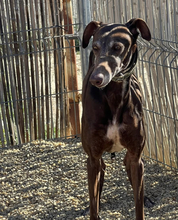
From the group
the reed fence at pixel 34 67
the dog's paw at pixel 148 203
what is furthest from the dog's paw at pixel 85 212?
the reed fence at pixel 34 67

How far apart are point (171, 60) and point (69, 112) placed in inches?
81.4

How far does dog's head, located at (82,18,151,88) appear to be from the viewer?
305cm

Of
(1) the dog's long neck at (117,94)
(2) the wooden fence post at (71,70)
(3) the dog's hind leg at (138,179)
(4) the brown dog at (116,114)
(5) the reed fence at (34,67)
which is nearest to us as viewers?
(4) the brown dog at (116,114)

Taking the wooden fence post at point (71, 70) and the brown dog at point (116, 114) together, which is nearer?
the brown dog at point (116, 114)

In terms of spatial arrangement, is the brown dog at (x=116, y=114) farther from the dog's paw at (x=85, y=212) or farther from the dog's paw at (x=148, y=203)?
the dog's paw at (x=148, y=203)

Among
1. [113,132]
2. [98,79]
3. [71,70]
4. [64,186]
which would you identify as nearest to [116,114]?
[113,132]

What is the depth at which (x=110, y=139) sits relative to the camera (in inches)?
143

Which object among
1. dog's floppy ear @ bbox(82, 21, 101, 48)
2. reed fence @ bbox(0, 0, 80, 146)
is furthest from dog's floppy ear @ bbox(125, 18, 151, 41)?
reed fence @ bbox(0, 0, 80, 146)

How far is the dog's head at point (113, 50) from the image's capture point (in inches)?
120

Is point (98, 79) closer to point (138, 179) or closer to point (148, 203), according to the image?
point (138, 179)

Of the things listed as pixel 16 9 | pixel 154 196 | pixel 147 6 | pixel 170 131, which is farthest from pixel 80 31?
pixel 154 196

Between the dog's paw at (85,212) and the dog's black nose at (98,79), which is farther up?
the dog's black nose at (98,79)

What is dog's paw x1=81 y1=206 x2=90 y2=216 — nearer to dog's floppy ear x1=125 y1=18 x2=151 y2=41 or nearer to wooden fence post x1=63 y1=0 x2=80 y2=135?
dog's floppy ear x1=125 y1=18 x2=151 y2=41

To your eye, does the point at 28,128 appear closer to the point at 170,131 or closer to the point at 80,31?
the point at 80,31
